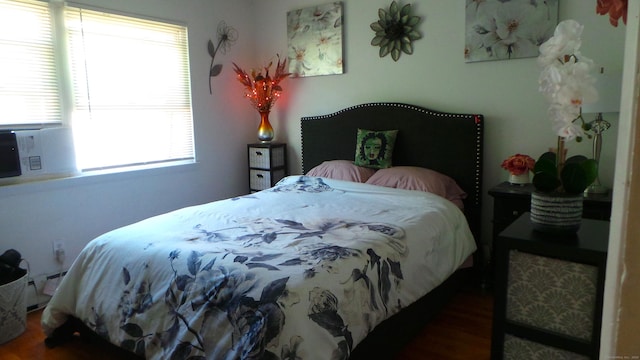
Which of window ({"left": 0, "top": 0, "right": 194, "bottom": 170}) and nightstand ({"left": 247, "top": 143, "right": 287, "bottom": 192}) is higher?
window ({"left": 0, "top": 0, "right": 194, "bottom": 170})

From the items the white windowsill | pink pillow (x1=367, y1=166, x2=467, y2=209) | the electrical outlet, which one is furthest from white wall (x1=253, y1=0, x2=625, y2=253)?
the electrical outlet

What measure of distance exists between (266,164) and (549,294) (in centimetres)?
326

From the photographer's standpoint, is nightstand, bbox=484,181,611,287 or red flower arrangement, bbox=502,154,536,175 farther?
red flower arrangement, bbox=502,154,536,175

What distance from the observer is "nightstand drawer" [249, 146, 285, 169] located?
13.7 feet

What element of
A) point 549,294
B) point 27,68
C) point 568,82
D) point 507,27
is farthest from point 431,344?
point 27,68

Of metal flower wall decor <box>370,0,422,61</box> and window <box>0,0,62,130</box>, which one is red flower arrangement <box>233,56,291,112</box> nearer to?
metal flower wall decor <box>370,0,422,61</box>

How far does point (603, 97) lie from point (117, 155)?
3350mm

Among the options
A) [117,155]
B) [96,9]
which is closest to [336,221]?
[117,155]

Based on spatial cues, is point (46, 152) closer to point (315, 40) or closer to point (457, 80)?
point (315, 40)

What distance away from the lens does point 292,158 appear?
4398 millimetres

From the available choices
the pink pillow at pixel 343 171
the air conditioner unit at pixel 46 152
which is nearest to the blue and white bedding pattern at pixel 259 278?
the pink pillow at pixel 343 171

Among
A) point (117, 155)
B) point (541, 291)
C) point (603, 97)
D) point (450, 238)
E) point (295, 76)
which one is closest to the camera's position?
point (541, 291)

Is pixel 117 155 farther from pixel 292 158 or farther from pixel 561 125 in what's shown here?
pixel 561 125

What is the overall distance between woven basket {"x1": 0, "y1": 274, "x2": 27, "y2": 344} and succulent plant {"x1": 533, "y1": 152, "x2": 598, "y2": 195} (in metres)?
2.78
